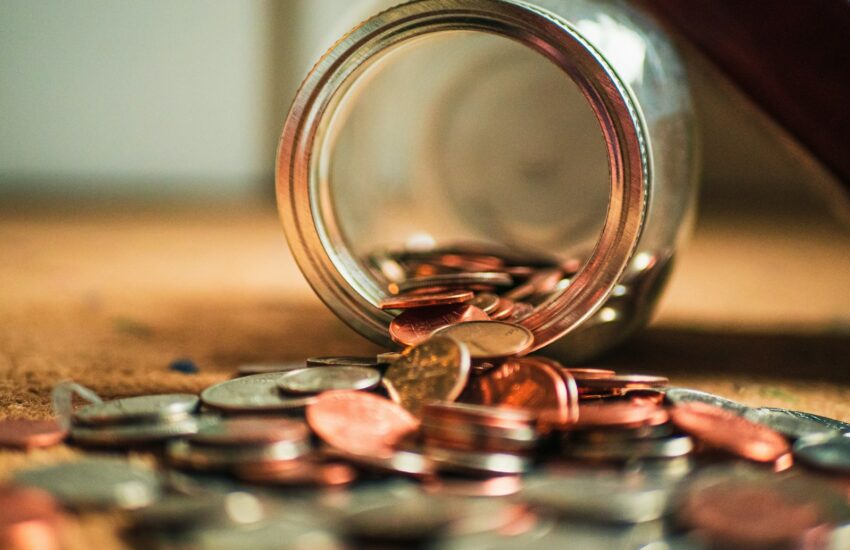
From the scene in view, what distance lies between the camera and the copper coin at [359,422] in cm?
66

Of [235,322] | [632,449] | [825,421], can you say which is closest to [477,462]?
[632,449]

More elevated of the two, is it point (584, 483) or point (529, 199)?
point (529, 199)

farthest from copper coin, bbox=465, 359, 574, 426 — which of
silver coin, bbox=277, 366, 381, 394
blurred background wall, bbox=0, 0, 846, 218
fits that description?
blurred background wall, bbox=0, 0, 846, 218

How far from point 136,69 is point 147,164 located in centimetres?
43

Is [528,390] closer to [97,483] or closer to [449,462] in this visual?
[449,462]

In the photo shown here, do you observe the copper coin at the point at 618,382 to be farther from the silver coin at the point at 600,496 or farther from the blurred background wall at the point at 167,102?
the blurred background wall at the point at 167,102

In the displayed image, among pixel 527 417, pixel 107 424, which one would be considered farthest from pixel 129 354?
pixel 527 417

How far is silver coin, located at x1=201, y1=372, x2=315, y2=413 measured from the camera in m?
0.75

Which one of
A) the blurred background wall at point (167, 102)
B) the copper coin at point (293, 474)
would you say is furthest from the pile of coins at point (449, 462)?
the blurred background wall at point (167, 102)

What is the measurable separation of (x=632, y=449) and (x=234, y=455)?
0.31 m

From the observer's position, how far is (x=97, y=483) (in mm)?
609

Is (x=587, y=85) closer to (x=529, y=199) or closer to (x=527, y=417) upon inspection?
(x=527, y=417)

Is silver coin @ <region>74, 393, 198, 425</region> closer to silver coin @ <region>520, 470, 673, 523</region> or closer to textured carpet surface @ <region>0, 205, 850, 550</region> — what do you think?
textured carpet surface @ <region>0, 205, 850, 550</region>

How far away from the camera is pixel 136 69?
3.69 meters
